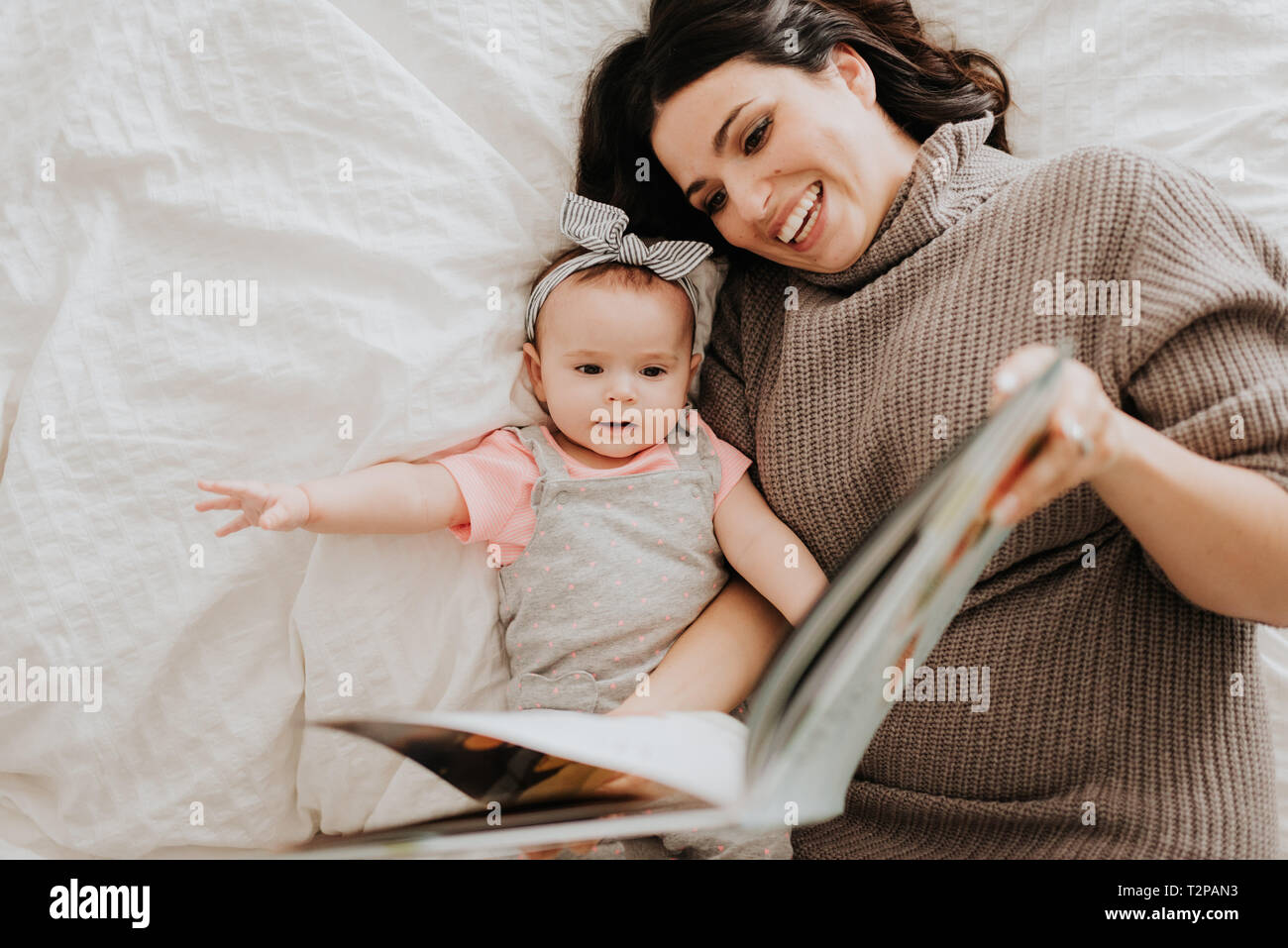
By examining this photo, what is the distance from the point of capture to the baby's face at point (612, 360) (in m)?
1.11

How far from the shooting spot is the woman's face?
105 cm

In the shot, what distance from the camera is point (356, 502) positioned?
102cm

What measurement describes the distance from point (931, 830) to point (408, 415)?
2.47ft

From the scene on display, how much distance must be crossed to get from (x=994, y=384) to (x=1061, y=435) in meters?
0.25

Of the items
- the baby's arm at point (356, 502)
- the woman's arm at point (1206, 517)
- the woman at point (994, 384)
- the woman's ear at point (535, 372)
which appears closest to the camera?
the woman's arm at point (1206, 517)

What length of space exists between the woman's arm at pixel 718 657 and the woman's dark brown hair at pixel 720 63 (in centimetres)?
48

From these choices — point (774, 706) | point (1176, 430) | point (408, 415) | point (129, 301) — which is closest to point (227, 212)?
point (129, 301)

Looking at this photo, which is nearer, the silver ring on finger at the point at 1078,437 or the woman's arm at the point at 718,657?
the silver ring on finger at the point at 1078,437

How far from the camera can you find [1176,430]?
0.85 meters

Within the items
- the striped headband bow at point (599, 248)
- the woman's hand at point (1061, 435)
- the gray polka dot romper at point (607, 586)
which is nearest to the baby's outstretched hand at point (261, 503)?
the gray polka dot romper at point (607, 586)

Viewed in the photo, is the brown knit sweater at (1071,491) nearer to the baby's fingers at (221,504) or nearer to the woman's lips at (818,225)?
the woman's lips at (818,225)

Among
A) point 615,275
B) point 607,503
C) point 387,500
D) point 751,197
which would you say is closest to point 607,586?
point 607,503

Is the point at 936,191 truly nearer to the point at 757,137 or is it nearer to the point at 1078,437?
the point at 757,137
